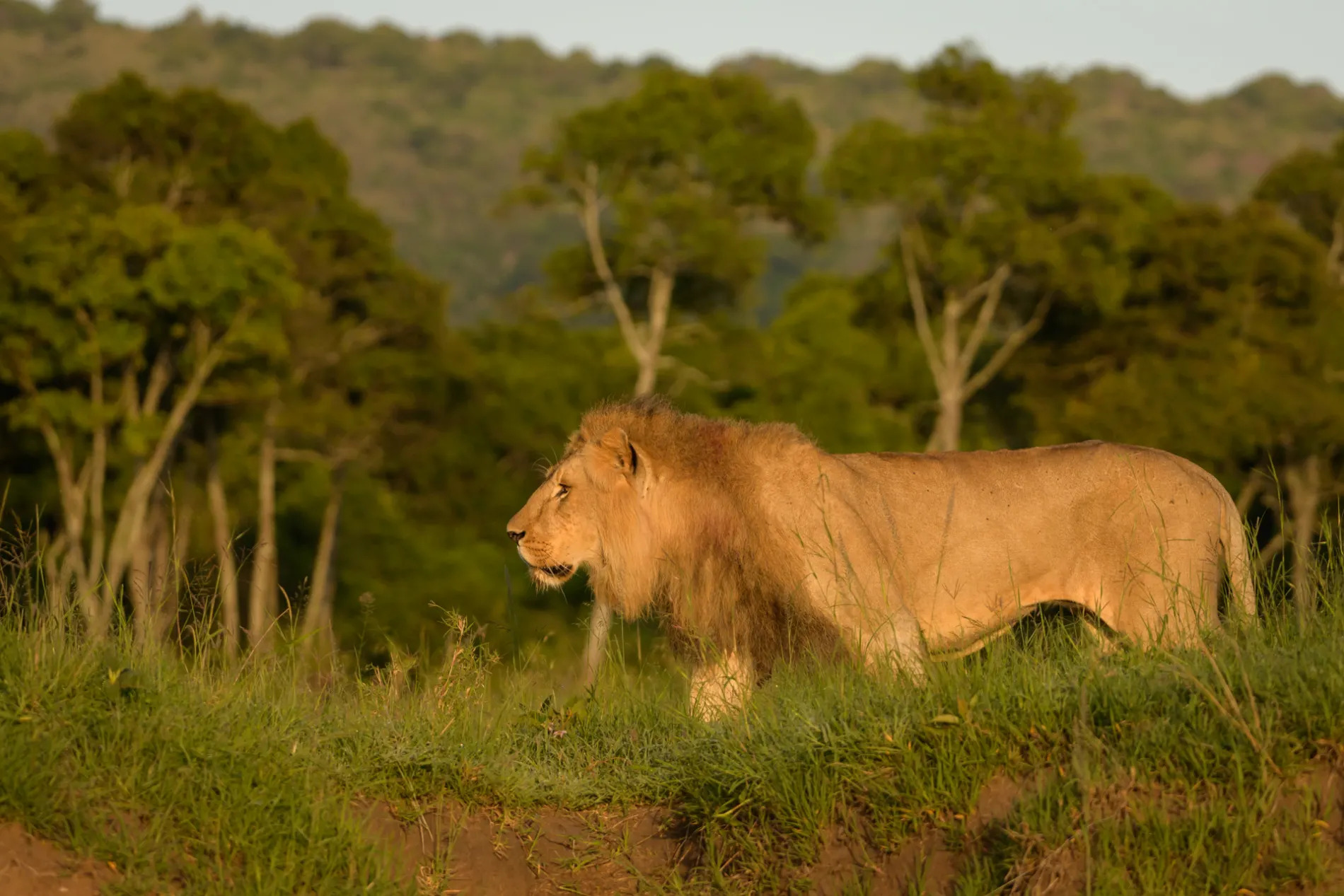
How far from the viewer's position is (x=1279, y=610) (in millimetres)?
5559

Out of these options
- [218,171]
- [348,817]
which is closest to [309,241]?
[218,171]

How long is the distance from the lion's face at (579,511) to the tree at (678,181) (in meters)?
28.3

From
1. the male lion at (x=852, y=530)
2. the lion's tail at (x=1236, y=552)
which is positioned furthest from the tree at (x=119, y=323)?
the lion's tail at (x=1236, y=552)

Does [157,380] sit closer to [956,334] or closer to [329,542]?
[329,542]

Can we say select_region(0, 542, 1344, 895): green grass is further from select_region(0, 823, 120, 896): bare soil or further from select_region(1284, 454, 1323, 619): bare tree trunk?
select_region(1284, 454, 1323, 619): bare tree trunk

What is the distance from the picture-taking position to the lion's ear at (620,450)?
21.5 ft

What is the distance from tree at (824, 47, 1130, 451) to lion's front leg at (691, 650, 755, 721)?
29.4 m

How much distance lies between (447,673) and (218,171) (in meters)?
26.2

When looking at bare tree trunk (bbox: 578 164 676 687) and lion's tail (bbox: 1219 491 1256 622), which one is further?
bare tree trunk (bbox: 578 164 676 687)

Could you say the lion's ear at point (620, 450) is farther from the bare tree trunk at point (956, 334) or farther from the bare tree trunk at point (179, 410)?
the bare tree trunk at point (956, 334)

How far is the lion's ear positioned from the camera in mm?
6566

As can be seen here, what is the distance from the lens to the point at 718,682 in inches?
240

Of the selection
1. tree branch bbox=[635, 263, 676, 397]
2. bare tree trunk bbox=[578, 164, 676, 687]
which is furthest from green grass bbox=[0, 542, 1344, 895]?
tree branch bbox=[635, 263, 676, 397]

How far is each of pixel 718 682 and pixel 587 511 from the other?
915mm
